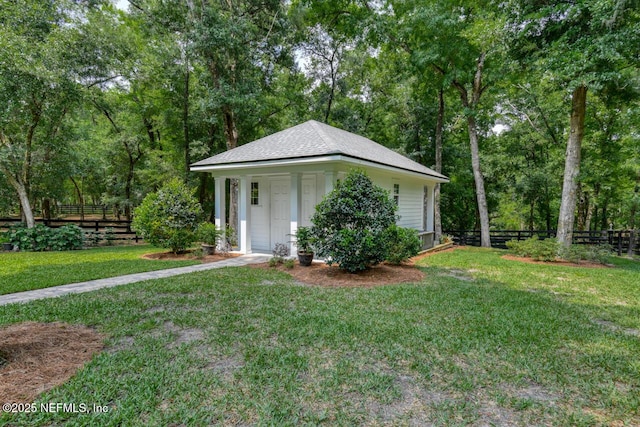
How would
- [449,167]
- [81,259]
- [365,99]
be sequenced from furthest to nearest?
[365,99] → [449,167] → [81,259]

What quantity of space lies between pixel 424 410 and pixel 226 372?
1.75m

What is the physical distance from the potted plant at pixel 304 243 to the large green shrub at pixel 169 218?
377cm

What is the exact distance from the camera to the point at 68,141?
13781 millimetres

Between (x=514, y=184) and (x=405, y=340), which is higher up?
(x=514, y=184)

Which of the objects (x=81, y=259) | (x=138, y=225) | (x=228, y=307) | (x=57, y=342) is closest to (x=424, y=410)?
(x=228, y=307)

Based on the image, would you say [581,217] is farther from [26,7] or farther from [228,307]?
[26,7]

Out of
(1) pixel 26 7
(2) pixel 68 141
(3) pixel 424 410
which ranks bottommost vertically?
(3) pixel 424 410

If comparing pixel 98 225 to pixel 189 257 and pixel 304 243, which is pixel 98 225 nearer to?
pixel 189 257

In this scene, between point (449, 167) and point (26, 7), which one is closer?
point (26, 7)

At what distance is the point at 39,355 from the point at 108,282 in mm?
3600

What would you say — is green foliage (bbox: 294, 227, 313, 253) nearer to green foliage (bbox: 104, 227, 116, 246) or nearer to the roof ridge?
the roof ridge

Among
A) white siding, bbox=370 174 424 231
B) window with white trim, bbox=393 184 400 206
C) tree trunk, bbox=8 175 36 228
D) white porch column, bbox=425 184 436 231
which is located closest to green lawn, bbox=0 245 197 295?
tree trunk, bbox=8 175 36 228

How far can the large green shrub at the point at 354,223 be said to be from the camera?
6.52m

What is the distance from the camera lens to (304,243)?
286 inches
